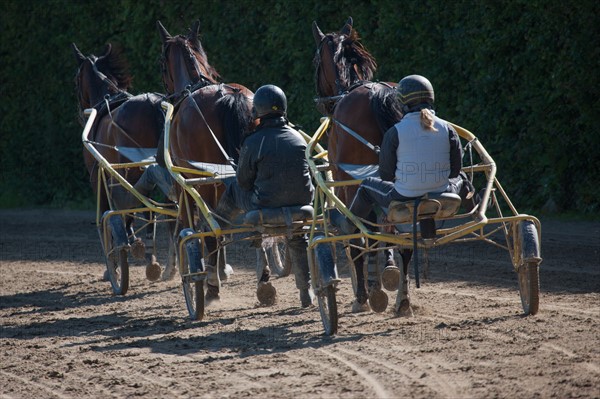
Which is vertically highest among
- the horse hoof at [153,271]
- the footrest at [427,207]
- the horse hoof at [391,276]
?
Result: the footrest at [427,207]

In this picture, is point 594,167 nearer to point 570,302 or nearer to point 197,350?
point 570,302

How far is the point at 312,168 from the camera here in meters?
7.80

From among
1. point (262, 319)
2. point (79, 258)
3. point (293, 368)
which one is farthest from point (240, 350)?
point (79, 258)

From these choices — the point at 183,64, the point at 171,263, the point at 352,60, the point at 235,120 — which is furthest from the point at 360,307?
the point at 183,64

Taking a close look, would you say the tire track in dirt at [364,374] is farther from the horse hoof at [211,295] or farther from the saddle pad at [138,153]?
the saddle pad at [138,153]

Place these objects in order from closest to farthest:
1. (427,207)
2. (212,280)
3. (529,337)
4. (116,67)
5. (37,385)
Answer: (37,385), (529,337), (427,207), (212,280), (116,67)

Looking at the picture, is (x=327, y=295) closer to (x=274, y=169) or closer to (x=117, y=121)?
(x=274, y=169)

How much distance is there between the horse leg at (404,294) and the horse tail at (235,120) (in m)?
2.00

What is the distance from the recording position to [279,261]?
35.0 ft

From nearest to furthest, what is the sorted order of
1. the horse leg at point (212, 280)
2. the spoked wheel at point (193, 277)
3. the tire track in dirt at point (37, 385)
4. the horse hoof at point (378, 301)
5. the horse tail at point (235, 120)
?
the tire track in dirt at point (37, 385), the horse hoof at point (378, 301), the spoked wheel at point (193, 277), the horse leg at point (212, 280), the horse tail at point (235, 120)

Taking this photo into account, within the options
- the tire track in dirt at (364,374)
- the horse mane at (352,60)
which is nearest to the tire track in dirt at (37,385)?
the tire track in dirt at (364,374)

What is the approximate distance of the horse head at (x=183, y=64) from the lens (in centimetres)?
1052

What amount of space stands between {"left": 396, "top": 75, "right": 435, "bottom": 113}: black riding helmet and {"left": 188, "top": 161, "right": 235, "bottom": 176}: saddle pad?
2.05 meters

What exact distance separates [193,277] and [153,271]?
2391mm
